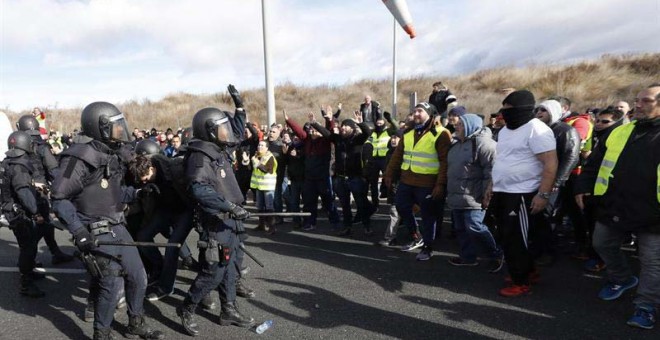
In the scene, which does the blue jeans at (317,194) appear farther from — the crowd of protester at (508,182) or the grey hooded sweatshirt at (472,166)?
the grey hooded sweatshirt at (472,166)

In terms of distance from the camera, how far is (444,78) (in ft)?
80.0

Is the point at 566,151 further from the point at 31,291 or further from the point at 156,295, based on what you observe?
the point at 31,291

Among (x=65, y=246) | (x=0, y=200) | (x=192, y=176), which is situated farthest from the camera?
(x=65, y=246)

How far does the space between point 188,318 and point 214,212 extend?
0.94 meters

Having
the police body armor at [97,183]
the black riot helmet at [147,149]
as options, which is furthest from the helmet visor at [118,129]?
the black riot helmet at [147,149]

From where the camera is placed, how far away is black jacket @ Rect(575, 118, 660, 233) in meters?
3.15

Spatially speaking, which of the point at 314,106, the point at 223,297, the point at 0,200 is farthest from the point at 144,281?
the point at 314,106

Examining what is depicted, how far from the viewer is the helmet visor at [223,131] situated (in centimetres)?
354

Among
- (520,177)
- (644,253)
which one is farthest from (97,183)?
(644,253)

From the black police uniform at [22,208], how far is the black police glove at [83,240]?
2.16 metres

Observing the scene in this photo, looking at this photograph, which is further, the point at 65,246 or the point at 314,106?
the point at 314,106

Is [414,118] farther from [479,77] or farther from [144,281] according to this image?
[479,77]

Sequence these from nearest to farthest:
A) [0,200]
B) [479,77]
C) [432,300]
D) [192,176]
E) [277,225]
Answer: [192,176] → [432,300] → [0,200] → [277,225] → [479,77]

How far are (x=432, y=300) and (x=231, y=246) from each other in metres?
1.91
